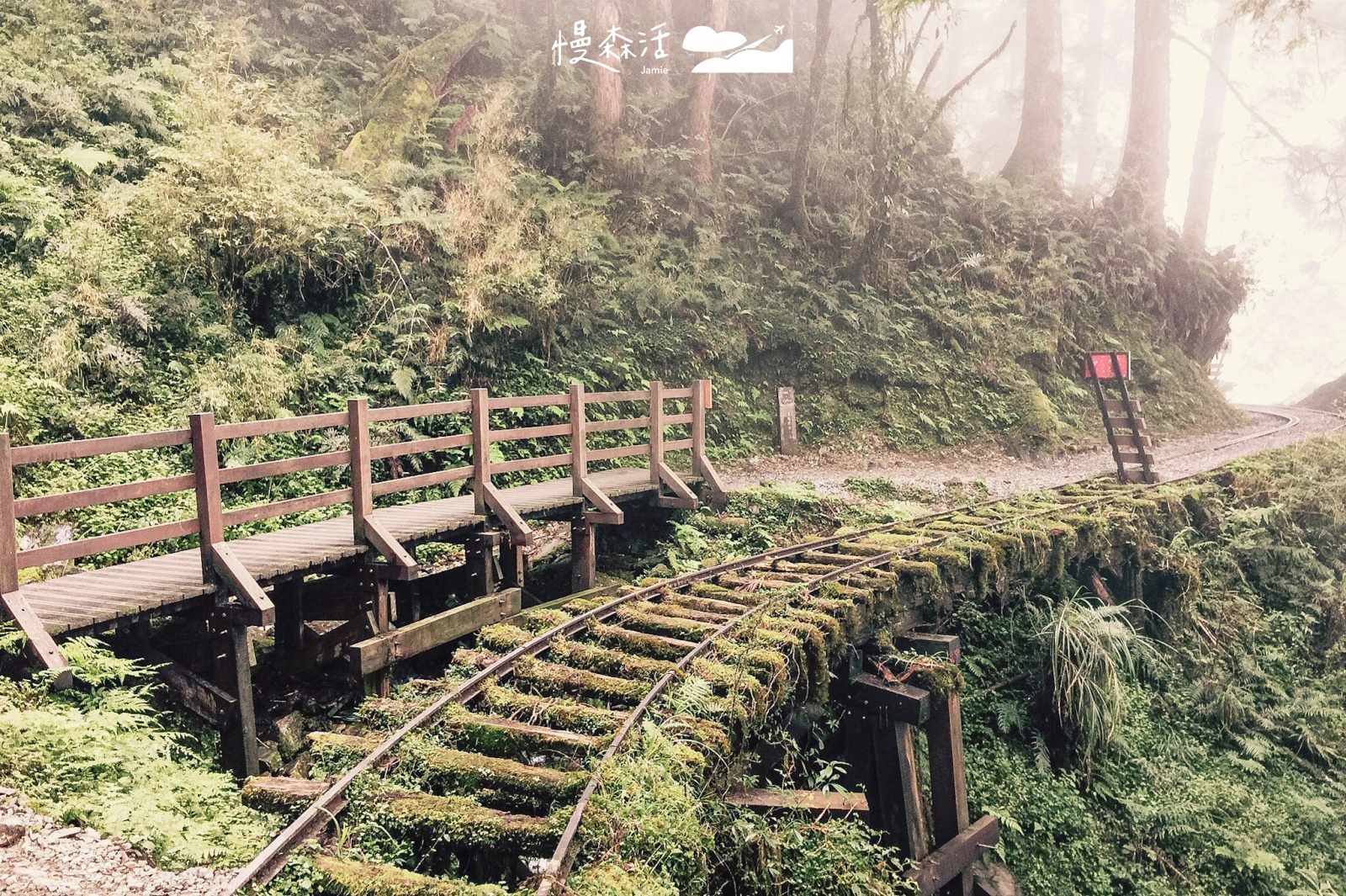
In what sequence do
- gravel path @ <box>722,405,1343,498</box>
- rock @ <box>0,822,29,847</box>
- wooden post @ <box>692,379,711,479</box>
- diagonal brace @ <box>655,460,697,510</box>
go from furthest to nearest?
gravel path @ <box>722,405,1343,498</box>, wooden post @ <box>692,379,711,479</box>, diagonal brace @ <box>655,460,697,510</box>, rock @ <box>0,822,29,847</box>

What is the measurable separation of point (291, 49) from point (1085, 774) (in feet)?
53.2

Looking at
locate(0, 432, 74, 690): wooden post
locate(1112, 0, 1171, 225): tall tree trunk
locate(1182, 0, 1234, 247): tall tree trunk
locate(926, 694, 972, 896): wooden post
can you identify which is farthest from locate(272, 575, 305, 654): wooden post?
locate(1182, 0, 1234, 247): tall tree trunk

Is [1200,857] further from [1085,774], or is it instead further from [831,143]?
[831,143]

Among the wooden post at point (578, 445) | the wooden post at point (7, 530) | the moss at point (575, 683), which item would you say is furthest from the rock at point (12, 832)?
the wooden post at point (578, 445)

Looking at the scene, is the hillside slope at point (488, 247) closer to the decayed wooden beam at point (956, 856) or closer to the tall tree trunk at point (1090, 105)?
the decayed wooden beam at point (956, 856)

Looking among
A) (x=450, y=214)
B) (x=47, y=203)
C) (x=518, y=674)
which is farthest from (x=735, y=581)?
(x=47, y=203)

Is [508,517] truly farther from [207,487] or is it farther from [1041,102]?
[1041,102]

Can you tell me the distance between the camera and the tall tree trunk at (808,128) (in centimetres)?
1523

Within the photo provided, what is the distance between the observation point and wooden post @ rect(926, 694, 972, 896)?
6.54m

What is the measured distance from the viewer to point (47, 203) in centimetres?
973

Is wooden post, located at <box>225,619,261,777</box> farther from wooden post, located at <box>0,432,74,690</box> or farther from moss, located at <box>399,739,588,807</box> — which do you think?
moss, located at <box>399,739,588,807</box>

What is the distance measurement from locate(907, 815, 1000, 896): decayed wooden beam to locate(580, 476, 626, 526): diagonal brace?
4.18 m

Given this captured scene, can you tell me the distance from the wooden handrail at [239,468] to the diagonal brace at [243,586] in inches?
2.0

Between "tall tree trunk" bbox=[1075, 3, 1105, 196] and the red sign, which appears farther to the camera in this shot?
"tall tree trunk" bbox=[1075, 3, 1105, 196]
